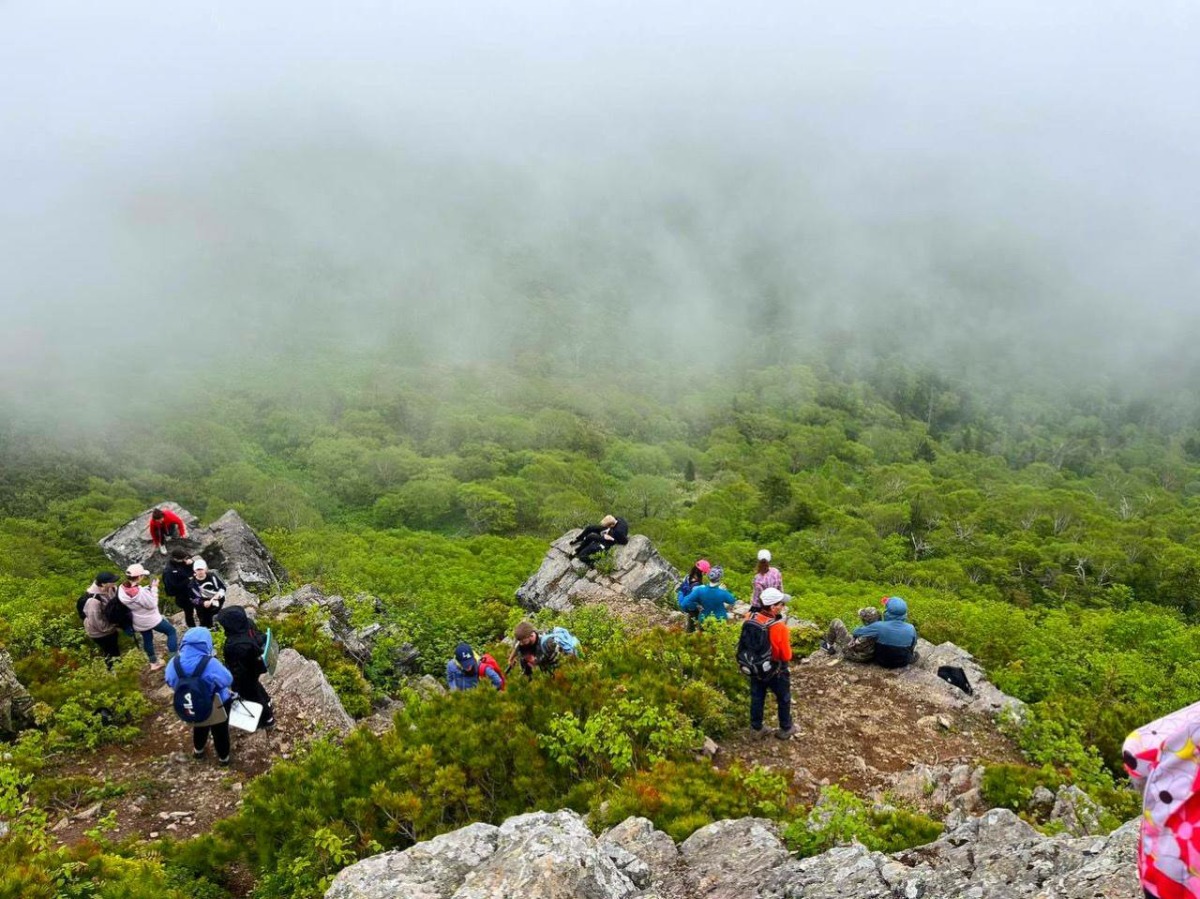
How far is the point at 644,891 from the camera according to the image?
6598 mm

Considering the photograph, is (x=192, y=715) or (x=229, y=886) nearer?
(x=229, y=886)

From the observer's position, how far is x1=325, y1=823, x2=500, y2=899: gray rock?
625cm

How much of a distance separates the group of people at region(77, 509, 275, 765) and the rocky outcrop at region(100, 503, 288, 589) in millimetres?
6748

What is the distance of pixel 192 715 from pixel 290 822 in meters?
3.14

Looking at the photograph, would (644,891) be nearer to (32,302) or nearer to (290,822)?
(290,822)

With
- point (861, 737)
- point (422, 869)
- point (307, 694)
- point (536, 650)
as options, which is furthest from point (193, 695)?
point (861, 737)

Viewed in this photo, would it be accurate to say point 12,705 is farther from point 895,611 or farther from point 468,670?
point 895,611

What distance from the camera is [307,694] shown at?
509 inches

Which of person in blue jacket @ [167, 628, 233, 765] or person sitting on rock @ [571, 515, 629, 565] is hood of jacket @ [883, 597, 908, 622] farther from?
person in blue jacket @ [167, 628, 233, 765]

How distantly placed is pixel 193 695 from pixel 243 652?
35.3 inches

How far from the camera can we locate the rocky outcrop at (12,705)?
11.7 metres

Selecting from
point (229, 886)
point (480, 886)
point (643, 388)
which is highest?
point (480, 886)

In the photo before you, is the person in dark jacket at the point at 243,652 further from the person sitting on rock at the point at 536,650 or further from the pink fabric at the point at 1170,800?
the pink fabric at the point at 1170,800

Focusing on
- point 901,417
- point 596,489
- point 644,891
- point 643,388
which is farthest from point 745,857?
point 901,417
